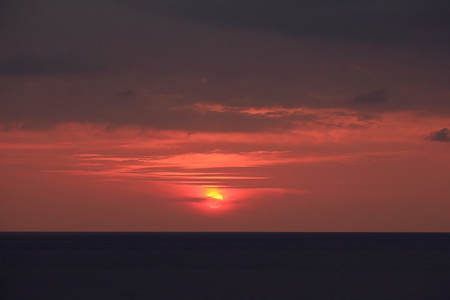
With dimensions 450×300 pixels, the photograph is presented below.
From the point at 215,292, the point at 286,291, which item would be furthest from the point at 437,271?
the point at 215,292

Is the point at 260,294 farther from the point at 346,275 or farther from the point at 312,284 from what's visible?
the point at 346,275

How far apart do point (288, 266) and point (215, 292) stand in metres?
25.7

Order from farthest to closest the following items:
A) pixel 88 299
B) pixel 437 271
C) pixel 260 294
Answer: pixel 437 271 → pixel 260 294 → pixel 88 299

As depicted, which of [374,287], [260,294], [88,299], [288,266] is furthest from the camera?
[288,266]

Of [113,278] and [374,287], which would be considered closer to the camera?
[374,287]

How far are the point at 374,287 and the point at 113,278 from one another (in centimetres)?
2149

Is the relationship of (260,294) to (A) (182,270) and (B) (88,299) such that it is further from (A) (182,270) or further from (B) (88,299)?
(A) (182,270)

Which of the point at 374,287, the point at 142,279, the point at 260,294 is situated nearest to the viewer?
the point at 260,294

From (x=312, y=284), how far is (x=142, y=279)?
1389cm

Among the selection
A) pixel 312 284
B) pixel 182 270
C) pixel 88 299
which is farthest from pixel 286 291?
pixel 182 270

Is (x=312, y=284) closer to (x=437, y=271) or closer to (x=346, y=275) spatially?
(x=346, y=275)

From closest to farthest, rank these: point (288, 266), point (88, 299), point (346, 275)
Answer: point (88, 299) → point (346, 275) → point (288, 266)

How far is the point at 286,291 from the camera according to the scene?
138 feet

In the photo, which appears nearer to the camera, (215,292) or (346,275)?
(215,292)
